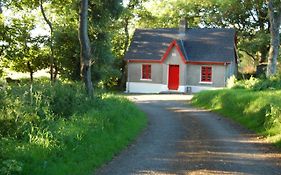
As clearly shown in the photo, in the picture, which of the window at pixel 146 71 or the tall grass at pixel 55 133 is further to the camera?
the window at pixel 146 71

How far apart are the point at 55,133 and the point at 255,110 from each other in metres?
9.66

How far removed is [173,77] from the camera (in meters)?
44.0

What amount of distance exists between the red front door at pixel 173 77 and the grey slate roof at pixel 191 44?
4.99 ft

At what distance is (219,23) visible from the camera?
175ft

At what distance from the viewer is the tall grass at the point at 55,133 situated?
27.8 ft

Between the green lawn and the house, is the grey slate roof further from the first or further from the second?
the green lawn

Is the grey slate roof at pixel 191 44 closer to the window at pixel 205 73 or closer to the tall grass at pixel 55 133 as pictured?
the window at pixel 205 73

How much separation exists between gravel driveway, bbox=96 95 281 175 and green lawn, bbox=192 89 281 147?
50 centimetres

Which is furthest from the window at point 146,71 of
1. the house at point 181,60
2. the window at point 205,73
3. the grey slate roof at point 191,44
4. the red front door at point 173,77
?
the window at point 205,73

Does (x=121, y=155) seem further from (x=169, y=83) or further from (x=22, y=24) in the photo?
(x=169, y=83)

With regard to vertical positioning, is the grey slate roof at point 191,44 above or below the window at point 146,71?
above

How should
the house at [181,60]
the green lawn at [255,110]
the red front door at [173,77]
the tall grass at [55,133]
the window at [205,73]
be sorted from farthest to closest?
the red front door at [173,77] < the window at [205,73] < the house at [181,60] < the green lawn at [255,110] < the tall grass at [55,133]

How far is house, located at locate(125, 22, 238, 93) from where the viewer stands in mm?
43125

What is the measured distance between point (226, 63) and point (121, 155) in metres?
32.3
